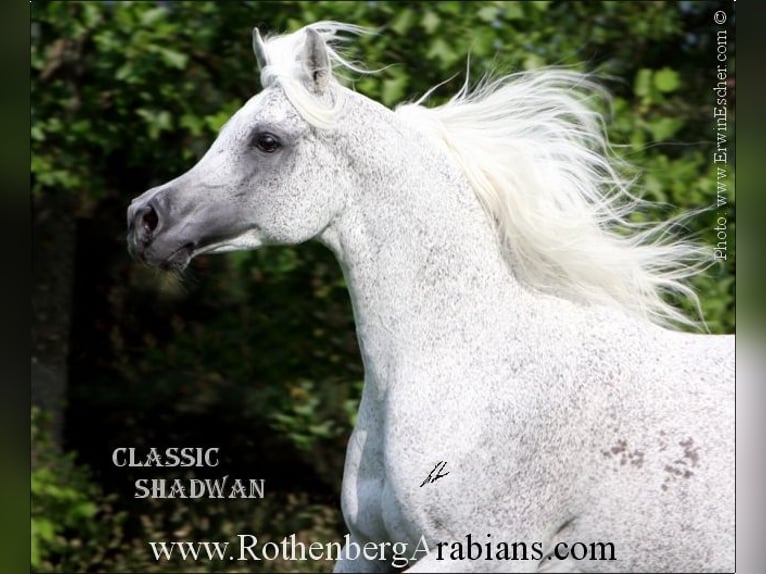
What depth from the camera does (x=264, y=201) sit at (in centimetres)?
255

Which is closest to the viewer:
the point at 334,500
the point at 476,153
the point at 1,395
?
the point at 476,153

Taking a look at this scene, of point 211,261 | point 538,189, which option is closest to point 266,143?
point 538,189

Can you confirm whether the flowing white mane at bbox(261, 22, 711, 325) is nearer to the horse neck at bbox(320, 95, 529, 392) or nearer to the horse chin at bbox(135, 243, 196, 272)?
the horse neck at bbox(320, 95, 529, 392)

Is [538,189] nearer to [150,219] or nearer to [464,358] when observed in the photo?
[464,358]

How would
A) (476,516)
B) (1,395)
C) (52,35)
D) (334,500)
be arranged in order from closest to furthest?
(476,516) → (1,395) → (52,35) → (334,500)

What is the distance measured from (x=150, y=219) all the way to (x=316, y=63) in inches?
22.0

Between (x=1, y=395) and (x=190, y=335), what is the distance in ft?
5.29

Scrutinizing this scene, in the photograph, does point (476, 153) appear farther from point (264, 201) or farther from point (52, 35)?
point (52, 35)

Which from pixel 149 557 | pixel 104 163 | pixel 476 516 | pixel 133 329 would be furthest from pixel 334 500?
pixel 476 516

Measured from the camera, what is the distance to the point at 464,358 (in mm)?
2549

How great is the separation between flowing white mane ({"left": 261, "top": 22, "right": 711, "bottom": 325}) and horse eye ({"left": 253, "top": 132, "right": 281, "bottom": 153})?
4.1 inches

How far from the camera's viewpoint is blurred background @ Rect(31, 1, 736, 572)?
13.4 ft
